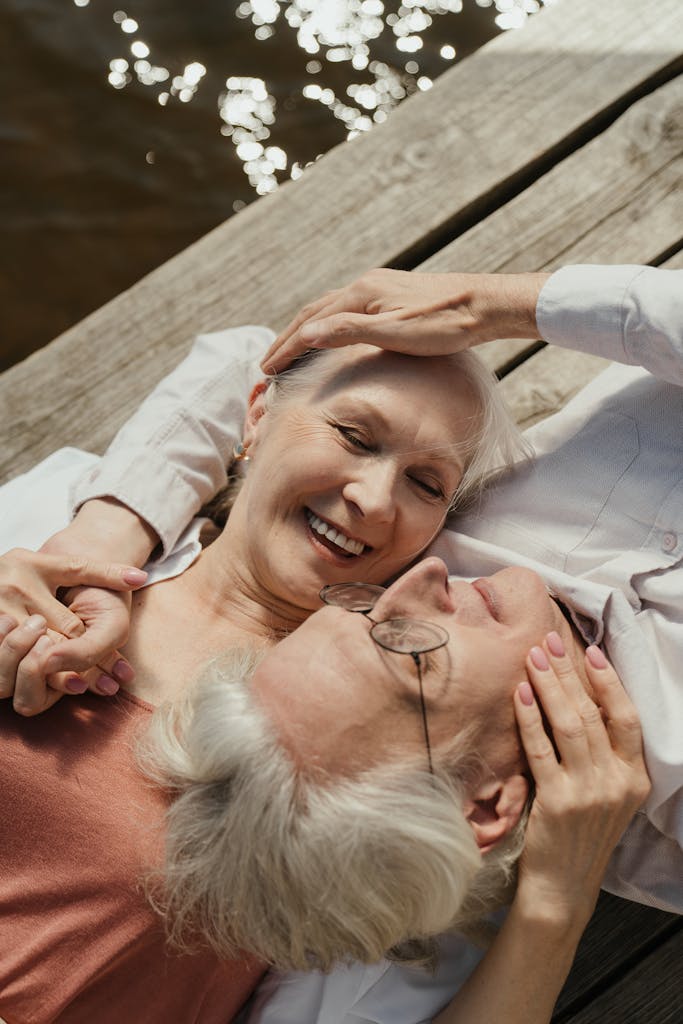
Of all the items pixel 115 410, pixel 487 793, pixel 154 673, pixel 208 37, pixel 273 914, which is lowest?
pixel 487 793

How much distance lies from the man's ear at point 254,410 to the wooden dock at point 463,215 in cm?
50

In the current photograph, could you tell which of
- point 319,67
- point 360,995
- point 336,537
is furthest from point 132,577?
point 319,67

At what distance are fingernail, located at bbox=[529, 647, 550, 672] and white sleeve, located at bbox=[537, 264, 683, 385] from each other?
78cm

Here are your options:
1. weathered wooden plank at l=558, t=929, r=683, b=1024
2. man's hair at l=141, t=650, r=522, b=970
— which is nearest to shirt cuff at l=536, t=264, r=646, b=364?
man's hair at l=141, t=650, r=522, b=970

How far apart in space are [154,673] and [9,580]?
1.28ft

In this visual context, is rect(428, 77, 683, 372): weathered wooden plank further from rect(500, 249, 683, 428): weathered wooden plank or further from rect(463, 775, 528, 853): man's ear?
rect(463, 775, 528, 853): man's ear

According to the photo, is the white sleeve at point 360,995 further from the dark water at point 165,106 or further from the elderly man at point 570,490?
the dark water at point 165,106

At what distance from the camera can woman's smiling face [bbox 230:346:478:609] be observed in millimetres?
2088

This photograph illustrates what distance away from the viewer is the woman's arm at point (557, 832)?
1.85 meters

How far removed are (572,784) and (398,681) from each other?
440mm

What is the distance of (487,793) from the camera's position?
1840mm

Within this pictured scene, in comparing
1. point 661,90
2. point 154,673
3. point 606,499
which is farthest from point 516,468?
point 661,90

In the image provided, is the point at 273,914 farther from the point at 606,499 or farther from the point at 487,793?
the point at 606,499

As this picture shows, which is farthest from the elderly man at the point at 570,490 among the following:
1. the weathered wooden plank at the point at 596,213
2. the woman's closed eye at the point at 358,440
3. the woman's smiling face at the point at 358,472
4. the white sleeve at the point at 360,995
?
the weathered wooden plank at the point at 596,213
